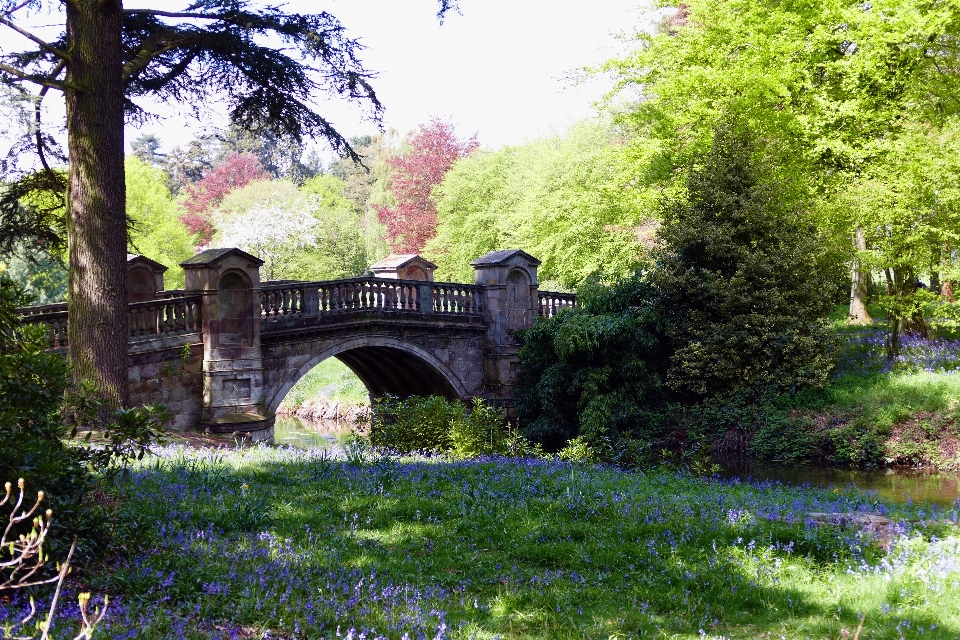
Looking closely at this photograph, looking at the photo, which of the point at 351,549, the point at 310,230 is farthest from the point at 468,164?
the point at 351,549

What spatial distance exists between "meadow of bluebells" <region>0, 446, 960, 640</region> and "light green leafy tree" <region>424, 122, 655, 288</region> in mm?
16439

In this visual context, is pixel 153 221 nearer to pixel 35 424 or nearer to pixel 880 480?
pixel 880 480

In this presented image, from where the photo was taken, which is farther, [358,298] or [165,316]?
[358,298]

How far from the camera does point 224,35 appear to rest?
13.7 m

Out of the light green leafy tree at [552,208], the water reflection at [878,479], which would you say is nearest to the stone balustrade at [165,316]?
the water reflection at [878,479]

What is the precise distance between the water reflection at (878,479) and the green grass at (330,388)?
16928 millimetres

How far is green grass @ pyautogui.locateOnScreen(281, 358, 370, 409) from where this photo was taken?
104ft

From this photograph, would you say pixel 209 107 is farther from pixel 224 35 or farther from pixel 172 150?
pixel 172 150

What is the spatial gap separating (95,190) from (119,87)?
1605 millimetres

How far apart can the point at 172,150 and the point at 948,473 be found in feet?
229

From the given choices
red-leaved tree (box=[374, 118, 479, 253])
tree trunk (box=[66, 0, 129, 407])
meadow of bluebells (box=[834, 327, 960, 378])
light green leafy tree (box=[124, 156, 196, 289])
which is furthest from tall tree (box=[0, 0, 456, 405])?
red-leaved tree (box=[374, 118, 479, 253])

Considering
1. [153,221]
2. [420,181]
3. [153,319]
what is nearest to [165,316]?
[153,319]

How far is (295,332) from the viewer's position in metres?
18.5

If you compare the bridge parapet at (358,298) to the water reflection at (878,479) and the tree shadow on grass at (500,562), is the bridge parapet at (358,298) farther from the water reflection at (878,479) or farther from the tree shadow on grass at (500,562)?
the tree shadow on grass at (500,562)
